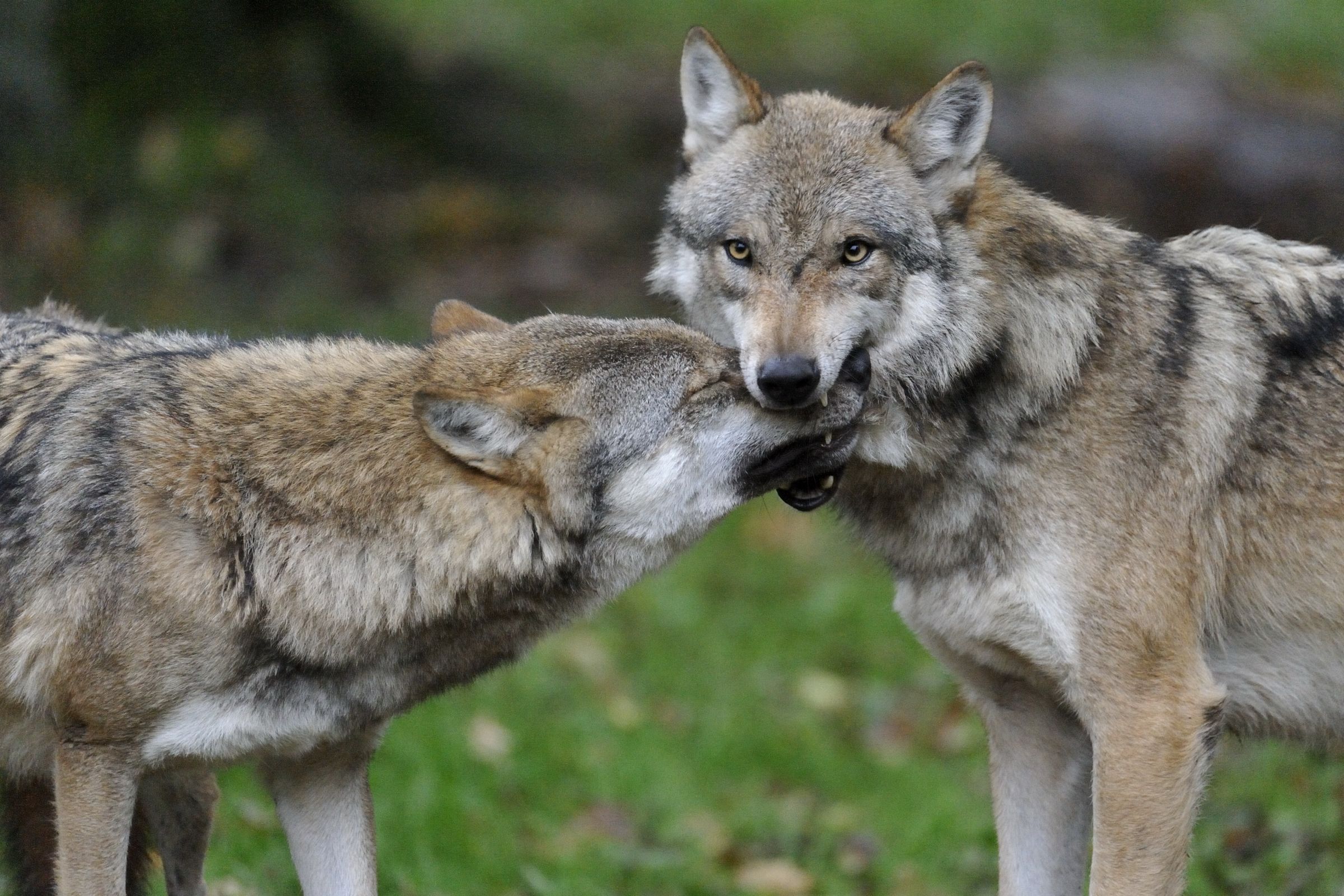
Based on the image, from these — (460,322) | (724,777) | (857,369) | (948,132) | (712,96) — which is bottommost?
(724,777)

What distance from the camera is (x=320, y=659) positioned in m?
4.41

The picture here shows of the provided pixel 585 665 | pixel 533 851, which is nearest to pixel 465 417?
pixel 533 851

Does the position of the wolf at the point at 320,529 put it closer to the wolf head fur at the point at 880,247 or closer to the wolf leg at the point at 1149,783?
the wolf head fur at the point at 880,247

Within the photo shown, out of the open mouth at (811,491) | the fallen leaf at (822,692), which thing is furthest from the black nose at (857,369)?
the fallen leaf at (822,692)

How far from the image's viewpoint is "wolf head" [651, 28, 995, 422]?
15.7 ft

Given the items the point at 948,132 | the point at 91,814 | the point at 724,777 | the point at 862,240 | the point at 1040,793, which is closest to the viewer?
the point at 91,814

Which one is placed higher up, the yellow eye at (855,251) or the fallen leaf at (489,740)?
the yellow eye at (855,251)

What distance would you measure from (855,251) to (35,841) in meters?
3.33

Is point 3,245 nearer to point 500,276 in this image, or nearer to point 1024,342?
point 500,276

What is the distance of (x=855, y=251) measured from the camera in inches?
191

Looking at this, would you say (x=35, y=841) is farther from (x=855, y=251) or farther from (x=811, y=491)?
(x=855, y=251)

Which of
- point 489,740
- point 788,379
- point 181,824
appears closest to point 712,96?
point 788,379

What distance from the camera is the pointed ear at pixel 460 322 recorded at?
497 cm

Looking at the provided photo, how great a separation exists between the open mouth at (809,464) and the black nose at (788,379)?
0.62ft
